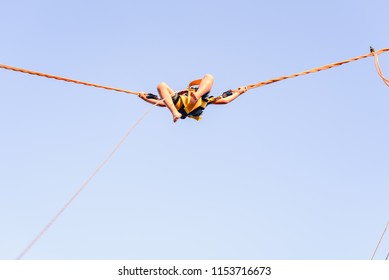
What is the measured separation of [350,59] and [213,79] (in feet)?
5.49

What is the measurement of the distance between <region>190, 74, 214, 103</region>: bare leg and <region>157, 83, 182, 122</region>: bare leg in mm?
268

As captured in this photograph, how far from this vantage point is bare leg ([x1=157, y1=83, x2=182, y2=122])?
560 cm

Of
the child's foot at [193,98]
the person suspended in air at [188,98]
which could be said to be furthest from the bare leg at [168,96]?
the child's foot at [193,98]

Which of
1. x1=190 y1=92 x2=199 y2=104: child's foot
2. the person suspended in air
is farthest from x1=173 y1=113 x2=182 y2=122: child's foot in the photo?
x1=190 y1=92 x2=199 y2=104: child's foot

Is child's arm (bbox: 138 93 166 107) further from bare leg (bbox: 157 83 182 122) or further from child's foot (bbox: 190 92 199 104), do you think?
child's foot (bbox: 190 92 199 104)

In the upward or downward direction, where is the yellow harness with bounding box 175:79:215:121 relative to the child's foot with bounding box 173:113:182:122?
upward

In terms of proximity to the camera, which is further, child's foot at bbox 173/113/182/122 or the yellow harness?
the yellow harness

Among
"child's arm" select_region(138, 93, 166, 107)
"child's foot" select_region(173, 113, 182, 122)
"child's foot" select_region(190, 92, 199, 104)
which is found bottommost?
"child's foot" select_region(173, 113, 182, 122)

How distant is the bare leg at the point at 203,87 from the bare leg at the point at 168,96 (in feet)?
0.88

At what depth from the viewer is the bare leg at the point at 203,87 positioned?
581cm

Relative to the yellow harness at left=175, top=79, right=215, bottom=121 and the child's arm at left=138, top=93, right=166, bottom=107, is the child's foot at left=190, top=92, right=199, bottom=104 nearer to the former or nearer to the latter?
the yellow harness at left=175, top=79, right=215, bottom=121
